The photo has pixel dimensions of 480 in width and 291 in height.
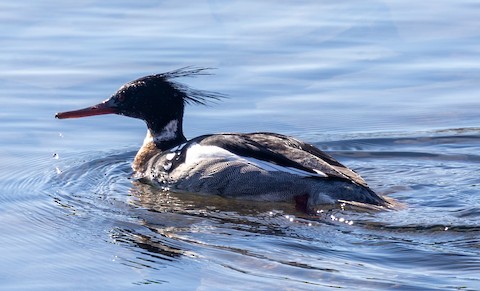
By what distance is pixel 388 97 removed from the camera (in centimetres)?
1195

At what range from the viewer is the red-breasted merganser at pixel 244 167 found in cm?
946

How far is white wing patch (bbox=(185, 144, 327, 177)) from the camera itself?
9.59m

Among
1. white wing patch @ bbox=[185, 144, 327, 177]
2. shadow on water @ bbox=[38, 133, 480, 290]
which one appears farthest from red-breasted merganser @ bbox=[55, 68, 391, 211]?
shadow on water @ bbox=[38, 133, 480, 290]

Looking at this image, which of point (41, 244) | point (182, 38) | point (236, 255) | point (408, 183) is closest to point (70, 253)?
point (41, 244)

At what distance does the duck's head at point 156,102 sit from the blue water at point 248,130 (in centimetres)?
37

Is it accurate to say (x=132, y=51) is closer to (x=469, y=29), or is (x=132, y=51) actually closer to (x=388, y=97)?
(x=388, y=97)

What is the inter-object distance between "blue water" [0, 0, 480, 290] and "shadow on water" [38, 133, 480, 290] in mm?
21

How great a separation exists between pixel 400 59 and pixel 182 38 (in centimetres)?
256

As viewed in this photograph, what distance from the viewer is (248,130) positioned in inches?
443

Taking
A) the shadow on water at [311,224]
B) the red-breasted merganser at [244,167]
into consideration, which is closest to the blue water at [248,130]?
the shadow on water at [311,224]

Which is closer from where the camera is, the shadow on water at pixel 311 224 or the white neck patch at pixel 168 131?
→ the shadow on water at pixel 311 224

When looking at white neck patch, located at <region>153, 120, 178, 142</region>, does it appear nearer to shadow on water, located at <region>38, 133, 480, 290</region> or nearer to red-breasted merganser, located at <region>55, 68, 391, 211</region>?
red-breasted merganser, located at <region>55, 68, 391, 211</region>

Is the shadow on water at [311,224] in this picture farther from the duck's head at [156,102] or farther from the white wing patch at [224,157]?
the duck's head at [156,102]

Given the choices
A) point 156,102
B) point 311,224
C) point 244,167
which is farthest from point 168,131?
point 311,224
